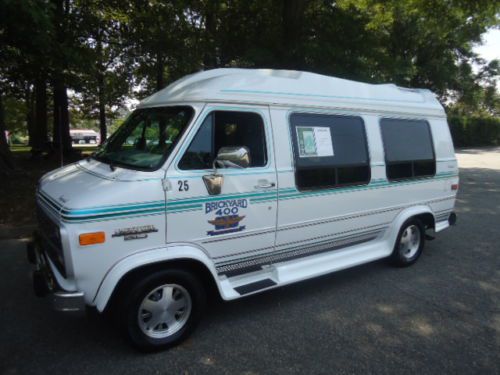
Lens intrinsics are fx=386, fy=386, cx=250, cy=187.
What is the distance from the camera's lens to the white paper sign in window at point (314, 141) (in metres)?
4.31

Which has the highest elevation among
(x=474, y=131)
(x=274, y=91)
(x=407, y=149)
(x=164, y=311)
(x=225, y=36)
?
(x=225, y=36)

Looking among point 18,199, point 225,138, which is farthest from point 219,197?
point 18,199

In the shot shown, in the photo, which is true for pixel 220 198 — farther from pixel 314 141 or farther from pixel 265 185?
pixel 314 141

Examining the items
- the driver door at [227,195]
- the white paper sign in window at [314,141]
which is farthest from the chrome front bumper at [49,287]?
the white paper sign in window at [314,141]

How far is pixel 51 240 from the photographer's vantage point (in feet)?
11.7

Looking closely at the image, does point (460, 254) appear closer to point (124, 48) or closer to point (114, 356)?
point (114, 356)

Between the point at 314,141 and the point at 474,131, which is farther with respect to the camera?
the point at 474,131

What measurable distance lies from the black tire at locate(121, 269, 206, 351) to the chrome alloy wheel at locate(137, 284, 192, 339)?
0.03 m

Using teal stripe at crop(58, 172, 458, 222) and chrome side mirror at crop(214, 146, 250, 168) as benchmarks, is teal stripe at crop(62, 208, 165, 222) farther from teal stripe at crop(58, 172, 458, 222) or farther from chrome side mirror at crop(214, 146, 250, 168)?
chrome side mirror at crop(214, 146, 250, 168)

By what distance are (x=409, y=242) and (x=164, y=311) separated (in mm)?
3883

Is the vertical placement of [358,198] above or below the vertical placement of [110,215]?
below

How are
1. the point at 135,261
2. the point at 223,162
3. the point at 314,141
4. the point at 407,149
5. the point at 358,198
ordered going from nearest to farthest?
the point at 135,261 < the point at 223,162 < the point at 314,141 < the point at 358,198 < the point at 407,149

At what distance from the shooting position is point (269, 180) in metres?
4.01

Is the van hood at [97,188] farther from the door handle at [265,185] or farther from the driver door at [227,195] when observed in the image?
the door handle at [265,185]
